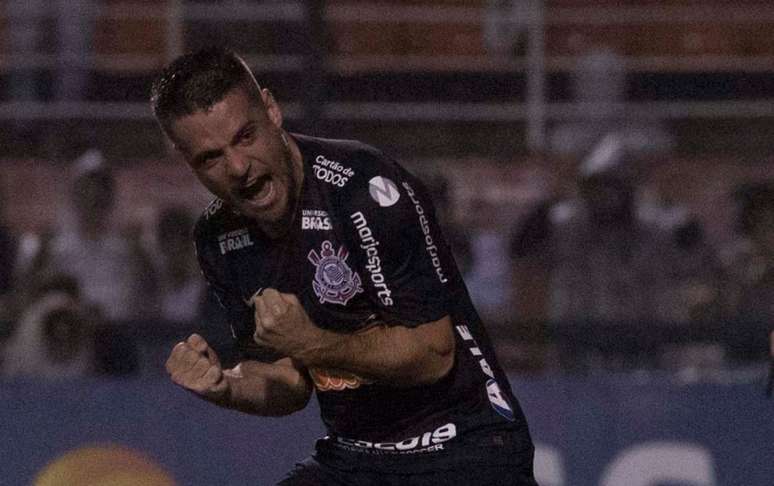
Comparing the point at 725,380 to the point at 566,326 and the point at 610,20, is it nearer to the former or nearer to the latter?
the point at 566,326

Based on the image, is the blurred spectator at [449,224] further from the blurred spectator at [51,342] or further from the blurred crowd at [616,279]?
the blurred spectator at [51,342]

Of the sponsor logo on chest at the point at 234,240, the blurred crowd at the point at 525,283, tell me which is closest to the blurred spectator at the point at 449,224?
the blurred crowd at the point at 525,283

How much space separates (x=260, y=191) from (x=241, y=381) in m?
0.54

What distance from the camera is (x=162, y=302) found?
22.4ft

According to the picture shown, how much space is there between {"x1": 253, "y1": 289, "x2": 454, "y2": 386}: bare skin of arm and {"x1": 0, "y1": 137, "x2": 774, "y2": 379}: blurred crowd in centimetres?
292

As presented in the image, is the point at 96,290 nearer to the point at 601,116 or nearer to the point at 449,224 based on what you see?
the point at 449,224

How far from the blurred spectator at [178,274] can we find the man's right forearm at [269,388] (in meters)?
2.65

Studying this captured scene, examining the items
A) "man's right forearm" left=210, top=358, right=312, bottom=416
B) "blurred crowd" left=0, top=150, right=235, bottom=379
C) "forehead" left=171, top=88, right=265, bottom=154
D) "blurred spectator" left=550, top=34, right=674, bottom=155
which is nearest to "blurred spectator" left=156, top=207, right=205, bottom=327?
"blurred crowd" left=0, top=150, right=235, bottom=379

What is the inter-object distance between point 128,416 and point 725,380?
2343mm

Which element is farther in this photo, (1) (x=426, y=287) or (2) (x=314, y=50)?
(2) (x=314, y=50)

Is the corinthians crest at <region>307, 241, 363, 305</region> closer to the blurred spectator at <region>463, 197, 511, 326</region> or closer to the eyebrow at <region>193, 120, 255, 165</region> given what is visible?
the eyebrow at <region>193, 120, 255, 165</region>

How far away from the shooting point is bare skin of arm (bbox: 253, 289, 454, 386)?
131 inches

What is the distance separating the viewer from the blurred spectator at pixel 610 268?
260 inches

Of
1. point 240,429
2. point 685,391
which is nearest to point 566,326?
point 685,391
